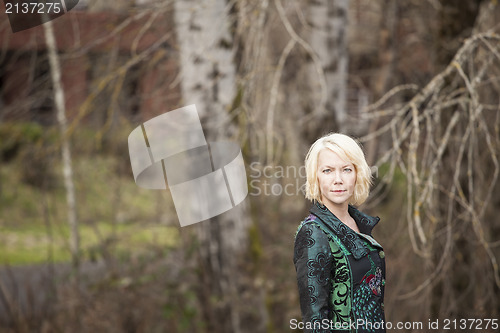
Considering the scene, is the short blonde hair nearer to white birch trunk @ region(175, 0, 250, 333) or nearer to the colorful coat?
the colorful coat

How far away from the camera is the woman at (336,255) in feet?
6.72

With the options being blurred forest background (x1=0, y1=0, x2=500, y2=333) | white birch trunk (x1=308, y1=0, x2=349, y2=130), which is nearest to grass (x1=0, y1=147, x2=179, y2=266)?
blurred forest background (x1=0, y1=0, x2=500, y2=333)

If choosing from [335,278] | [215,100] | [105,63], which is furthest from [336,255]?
[105,63]

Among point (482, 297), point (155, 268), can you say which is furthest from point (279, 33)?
point (482, 297)

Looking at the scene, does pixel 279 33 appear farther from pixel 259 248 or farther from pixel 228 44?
pixel 259 248

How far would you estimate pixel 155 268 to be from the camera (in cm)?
709

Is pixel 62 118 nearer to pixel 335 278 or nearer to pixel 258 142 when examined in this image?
pixel 258 142

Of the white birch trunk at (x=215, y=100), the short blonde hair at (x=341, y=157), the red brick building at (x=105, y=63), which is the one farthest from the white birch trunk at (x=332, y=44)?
the short blonde hair at (x=341, y=157)

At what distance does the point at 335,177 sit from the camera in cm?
213

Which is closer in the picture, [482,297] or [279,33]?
[482,297]

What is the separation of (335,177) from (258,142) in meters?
4.46

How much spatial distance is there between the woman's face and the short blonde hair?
0.01m

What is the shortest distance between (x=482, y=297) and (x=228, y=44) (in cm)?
290

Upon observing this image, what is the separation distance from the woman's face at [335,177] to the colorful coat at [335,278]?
67 mm
